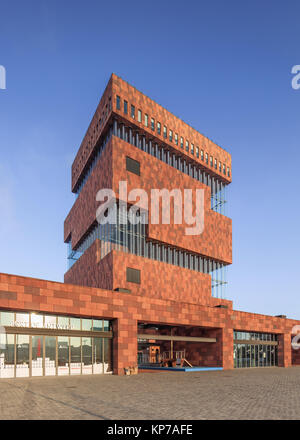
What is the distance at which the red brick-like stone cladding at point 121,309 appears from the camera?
91.5ft

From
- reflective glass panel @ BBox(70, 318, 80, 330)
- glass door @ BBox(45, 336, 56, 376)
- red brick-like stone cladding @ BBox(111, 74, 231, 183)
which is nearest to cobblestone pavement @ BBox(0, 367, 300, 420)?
glass door @ BBox(45, 336, 56, 376)

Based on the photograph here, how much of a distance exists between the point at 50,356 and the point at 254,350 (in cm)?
3317

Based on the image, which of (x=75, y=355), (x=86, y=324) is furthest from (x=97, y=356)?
(x=86, y=324)

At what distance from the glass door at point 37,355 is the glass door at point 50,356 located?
0.36m

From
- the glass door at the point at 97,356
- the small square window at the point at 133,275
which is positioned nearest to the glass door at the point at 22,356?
the glass door at the point at 97,356

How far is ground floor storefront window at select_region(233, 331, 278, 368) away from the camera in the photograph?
50156 millimetres

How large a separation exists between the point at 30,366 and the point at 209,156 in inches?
1903

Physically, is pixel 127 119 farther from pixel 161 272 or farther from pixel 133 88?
pixel 161 272

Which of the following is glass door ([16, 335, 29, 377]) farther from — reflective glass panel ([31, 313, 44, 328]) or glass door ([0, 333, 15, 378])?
A: reflective glass panel ([31, 313, 44, 328])

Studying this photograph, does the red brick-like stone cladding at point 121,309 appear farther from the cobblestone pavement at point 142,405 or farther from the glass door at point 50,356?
the cobblestone pavement at point 142,405

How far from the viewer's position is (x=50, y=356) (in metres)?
29.3

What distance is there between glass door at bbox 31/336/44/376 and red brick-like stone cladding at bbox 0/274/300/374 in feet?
7.15

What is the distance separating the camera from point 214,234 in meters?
64.2

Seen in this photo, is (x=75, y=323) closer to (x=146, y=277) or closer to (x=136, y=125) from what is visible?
(x=146, y=277)
